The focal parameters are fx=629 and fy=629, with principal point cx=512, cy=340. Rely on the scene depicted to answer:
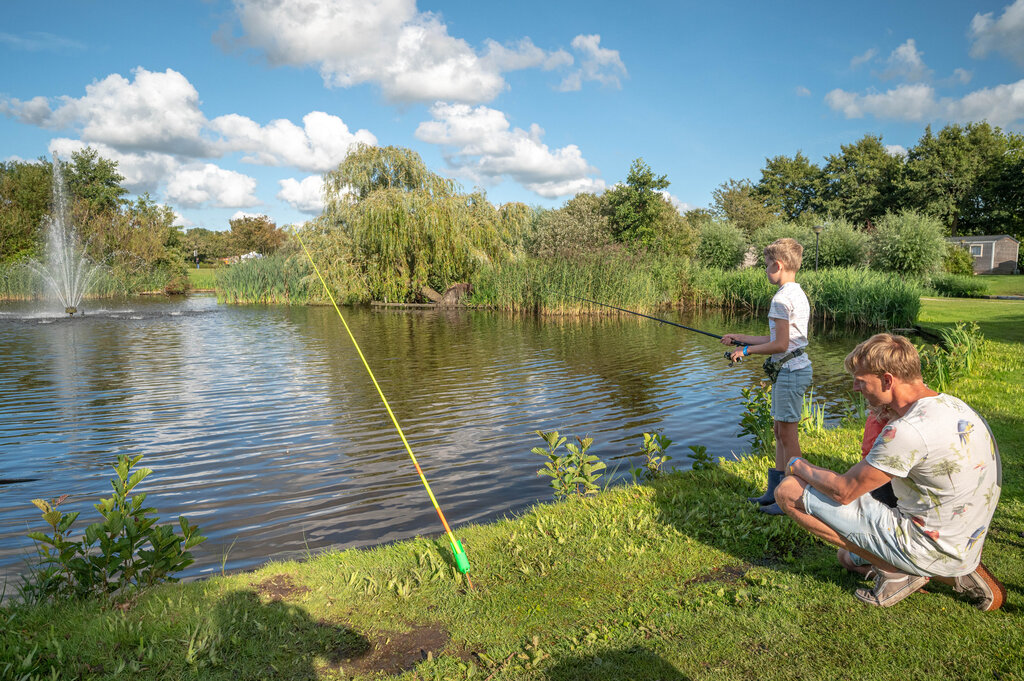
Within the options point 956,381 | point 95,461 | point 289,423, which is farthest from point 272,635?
point 956,381

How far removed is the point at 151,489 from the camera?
6902 mm

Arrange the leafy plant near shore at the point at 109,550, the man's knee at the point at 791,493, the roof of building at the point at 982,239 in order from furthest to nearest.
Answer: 1. the roof of building at the point at 982,239
2. the leafy plant near shore at the point at 109,550
3. the man's knee at the point at 791,493

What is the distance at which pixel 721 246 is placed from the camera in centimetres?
4016

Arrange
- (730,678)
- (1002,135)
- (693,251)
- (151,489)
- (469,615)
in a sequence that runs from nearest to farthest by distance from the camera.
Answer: (730,678)
(469,615)
(151,489)
(693,251)
(1002,135)

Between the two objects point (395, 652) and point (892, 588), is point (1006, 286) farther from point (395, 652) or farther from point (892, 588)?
point (395, 652)

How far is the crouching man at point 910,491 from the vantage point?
2.91 meters

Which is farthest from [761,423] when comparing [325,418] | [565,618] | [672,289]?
[672,289]

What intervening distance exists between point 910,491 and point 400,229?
97.2 ft

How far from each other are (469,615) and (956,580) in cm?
254

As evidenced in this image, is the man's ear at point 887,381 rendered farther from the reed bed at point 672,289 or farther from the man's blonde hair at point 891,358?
the reed bed at point 672,289

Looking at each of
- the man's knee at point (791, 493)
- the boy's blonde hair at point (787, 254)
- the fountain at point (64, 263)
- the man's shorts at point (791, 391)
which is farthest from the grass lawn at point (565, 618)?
the fountain at point (64, 263)

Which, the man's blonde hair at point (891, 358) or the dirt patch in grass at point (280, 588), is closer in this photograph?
the man's blonde hair at point (891, 358)

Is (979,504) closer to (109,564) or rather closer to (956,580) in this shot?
(956,580)

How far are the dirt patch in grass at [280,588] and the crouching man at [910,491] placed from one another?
→ 293cm
